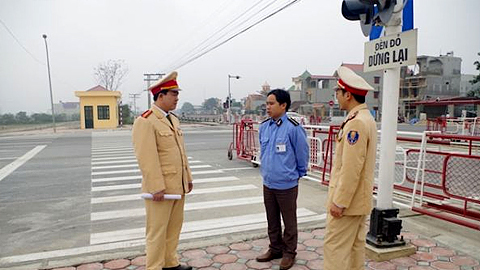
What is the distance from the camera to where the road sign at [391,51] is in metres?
3.13

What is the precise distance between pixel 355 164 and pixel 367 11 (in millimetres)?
1818

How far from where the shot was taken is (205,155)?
38.7 feet

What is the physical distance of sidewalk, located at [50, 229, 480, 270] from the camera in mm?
3303

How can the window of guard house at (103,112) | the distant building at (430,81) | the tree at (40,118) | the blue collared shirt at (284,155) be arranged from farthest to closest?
the distant building at (430,81), the tree at (40,118), the window of guard house at (103,112), the blue collared shirt at (284,155)

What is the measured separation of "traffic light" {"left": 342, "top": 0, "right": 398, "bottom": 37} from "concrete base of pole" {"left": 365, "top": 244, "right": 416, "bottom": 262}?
2201mm

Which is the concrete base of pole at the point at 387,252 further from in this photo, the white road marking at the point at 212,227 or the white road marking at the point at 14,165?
the white road marking at the point at 14,165

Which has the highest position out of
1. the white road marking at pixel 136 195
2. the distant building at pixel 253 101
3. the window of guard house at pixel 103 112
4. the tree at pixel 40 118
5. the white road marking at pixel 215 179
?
the distant building at pixel 253 101

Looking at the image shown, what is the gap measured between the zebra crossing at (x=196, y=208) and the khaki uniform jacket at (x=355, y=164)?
2.15 meters

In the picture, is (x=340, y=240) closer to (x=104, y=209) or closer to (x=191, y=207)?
(x=191, y=207)

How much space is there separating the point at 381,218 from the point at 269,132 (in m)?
1.42

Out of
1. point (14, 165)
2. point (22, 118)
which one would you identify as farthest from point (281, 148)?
point (22, 118)

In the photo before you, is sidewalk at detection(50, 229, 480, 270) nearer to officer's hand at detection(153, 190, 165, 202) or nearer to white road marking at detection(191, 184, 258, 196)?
officer's hand at detection(153, 190, 165, 202)

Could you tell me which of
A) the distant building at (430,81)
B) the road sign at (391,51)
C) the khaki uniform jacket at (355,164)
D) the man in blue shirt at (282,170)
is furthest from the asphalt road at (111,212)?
the distant building at (430,81)

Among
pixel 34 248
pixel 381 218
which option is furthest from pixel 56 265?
pixel 381 218
